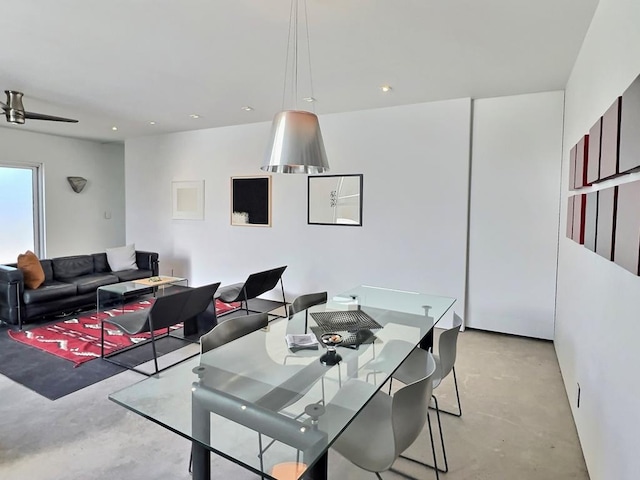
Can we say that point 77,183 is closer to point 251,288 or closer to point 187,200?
point 187,200

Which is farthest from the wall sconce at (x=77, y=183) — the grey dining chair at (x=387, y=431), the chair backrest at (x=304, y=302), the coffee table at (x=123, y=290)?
the grey dining chair at (x=387, y=431)

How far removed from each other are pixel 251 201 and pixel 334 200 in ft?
4.79

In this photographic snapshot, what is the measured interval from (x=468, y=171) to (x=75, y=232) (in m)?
7.24

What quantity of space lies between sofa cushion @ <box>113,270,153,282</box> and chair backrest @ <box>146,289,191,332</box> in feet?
8.02

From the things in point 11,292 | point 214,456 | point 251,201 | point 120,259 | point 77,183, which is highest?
point 77,183

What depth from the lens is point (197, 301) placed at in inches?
146

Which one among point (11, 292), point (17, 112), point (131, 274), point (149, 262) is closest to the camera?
point (17, 112)

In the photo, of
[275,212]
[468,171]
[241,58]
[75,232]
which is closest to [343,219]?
[275,212]

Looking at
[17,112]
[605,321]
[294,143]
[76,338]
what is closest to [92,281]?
[76,338]

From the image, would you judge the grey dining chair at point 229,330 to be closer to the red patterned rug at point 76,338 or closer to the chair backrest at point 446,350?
the chair backrest at point 446,350

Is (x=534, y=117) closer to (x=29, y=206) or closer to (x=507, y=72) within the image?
(x=507, y=72)

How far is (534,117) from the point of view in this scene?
4.09 meters

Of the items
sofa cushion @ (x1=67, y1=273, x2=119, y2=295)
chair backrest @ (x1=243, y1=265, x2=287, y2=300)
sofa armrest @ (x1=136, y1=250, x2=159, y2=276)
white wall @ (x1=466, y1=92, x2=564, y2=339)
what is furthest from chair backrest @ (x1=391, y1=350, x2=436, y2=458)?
sofa armrest @ (x1=136, y1=250, x2=159, y2=276)

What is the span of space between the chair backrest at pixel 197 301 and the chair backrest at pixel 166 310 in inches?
2.2
